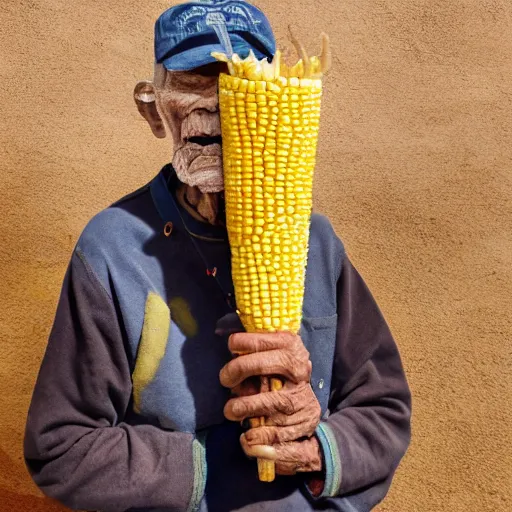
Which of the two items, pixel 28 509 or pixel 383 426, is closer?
pixel 383 426

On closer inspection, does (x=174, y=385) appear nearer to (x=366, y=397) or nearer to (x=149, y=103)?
(x=366, y=397)

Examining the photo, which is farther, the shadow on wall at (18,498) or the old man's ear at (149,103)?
the shadow on wall at (18,498)

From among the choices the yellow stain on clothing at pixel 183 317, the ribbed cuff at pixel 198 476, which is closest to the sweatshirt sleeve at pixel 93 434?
the ribbed cuff at pixel 198 476

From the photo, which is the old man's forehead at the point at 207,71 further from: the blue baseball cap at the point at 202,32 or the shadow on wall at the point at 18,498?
the shadow on wall at the point at 18,498

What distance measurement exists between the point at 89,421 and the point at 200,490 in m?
0.29

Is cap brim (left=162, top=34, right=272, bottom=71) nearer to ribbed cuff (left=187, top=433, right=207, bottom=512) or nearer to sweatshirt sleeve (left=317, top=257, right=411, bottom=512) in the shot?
sweatshirt sleeve (left=317, top=257, right=411, bottom=512)

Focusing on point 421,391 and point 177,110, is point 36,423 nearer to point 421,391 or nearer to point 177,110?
point 177,110

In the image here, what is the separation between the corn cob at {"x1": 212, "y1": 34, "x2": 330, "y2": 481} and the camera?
145 cm

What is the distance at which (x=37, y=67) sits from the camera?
118 inches

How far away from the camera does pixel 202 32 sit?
1.53 m

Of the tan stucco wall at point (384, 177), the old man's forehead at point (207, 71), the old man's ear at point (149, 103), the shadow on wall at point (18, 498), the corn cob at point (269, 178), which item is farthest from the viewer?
the tan stucco wall at point (384, 177)

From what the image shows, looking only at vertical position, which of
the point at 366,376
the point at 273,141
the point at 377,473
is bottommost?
the point at 377,473

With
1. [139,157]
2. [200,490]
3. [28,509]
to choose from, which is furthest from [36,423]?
[139,157]

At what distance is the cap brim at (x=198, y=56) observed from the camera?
1.52 meters
